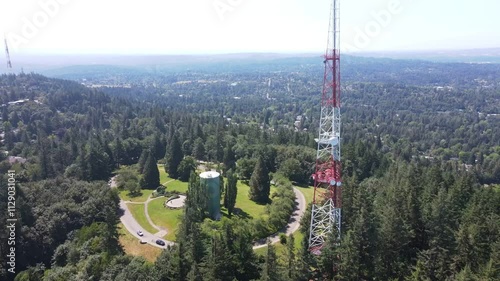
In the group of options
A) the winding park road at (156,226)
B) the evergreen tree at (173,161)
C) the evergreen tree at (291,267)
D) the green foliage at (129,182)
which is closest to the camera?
the evergreen tree at (291,267)

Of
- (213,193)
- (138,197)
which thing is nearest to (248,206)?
(213,193)

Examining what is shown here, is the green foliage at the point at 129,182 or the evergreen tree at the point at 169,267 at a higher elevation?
the evergreen tree at the point at 169,267

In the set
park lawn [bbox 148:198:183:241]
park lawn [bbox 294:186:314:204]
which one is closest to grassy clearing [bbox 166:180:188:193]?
park lawn [bbox 148:198:183:241]

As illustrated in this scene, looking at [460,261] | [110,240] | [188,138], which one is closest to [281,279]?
[460,261]

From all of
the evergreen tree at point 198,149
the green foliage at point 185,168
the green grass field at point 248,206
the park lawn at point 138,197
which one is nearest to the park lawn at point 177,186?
the green foliage at point 185,168

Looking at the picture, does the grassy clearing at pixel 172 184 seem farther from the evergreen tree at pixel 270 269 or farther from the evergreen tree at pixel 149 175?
the evergreen tree at pixel 270 269

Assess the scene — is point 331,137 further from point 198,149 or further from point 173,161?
point 198,149

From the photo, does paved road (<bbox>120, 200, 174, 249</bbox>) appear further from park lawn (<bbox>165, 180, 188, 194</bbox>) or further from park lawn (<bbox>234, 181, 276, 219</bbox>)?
park lawn (<bbox>234, 181, 276, 219</bbox>)
